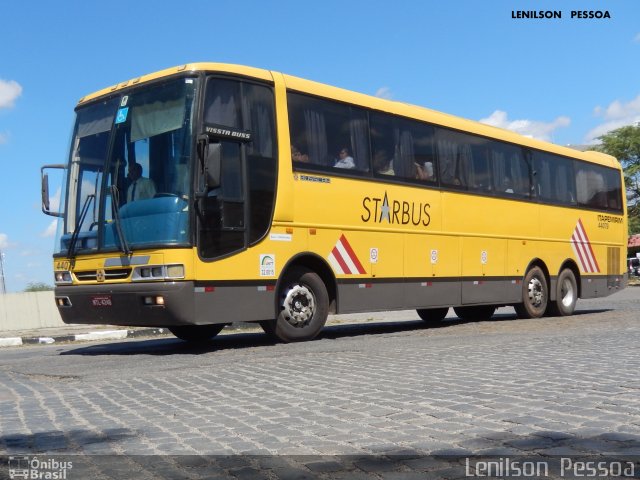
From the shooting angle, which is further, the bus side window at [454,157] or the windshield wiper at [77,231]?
the bus side window at [454,157]

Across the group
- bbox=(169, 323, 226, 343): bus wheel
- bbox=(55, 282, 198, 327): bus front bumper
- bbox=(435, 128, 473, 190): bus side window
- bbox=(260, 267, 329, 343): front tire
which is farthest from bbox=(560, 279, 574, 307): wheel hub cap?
bbox=(55, 282, 198, 327): bus front bumper

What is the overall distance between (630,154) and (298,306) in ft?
163

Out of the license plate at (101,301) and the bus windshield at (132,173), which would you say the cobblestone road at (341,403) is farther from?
the bus windshield at (132,173)

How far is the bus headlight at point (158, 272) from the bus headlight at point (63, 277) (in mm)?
1467

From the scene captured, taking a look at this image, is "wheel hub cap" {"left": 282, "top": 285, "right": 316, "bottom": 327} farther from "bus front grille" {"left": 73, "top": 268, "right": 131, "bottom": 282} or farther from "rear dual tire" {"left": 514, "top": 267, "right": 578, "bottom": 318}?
"rear dual tire" {"left": 514, "top": 267, "right": 578, "bottom": 318}

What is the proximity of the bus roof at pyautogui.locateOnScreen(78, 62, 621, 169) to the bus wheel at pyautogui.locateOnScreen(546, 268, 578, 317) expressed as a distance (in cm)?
287

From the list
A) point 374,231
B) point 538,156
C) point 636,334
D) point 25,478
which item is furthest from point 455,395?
point 538,156

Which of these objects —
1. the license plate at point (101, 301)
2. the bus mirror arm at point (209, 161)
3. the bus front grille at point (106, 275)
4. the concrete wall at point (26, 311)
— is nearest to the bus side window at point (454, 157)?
the bus mirror arm at point (209, 161)

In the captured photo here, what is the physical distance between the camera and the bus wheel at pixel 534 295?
16.4m

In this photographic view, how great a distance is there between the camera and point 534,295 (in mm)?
16594

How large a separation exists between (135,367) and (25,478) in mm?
4892

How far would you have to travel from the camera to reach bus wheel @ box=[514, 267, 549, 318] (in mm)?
16359

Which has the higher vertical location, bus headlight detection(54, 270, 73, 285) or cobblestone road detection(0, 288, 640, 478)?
bus headlight detection(54, 270, 73, 285)

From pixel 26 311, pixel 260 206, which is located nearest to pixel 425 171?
pixel 260 206
